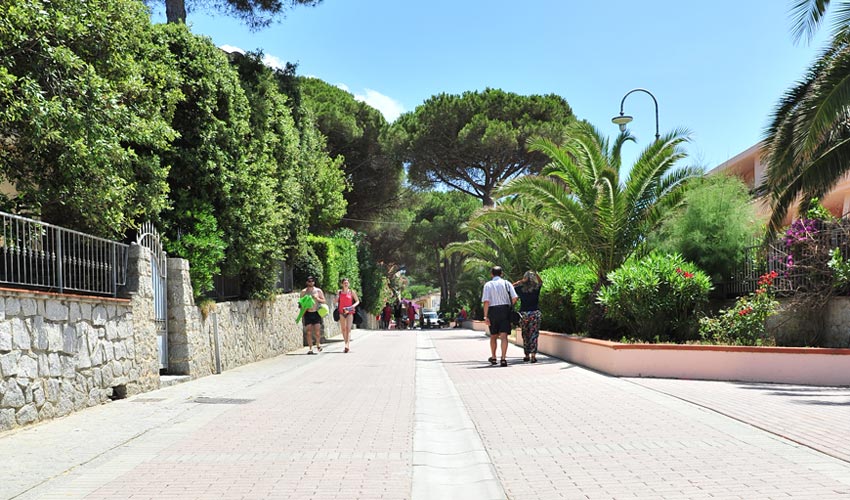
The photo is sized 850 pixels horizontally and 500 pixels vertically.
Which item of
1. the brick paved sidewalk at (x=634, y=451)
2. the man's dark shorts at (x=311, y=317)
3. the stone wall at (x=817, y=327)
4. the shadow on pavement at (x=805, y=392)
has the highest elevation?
the man's dark shorts at (x=311, y=317)

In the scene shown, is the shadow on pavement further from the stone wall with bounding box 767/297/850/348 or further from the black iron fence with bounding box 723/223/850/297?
the black iron fence with bounding box 723/223/850/297

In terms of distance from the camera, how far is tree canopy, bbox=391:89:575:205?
35.1 metres

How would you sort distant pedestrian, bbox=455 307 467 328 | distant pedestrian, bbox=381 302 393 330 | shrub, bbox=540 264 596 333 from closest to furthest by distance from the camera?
shrub, bbox=540 264 596 333
distant pedestrian, bbox=455 307 467 328
distant pedestrian, bbox=381 302 393 330

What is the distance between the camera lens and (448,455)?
6.25m

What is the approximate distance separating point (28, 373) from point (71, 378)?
3.13ft

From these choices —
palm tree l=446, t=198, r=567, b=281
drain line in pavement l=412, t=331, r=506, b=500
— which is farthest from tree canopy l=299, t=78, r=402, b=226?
drain line in pavement l=412, t=331, r=506, b=500

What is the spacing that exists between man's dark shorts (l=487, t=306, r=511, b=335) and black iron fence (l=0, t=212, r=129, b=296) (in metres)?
6.33

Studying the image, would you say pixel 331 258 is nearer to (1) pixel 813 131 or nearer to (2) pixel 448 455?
(1) pixel 813 131

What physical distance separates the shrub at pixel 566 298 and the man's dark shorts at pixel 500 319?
9.41 ft

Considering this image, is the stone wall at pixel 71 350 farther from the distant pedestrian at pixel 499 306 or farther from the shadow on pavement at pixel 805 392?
the shadow on pavement at pixel 805 392


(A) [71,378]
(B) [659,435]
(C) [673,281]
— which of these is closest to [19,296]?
(A) [71,378]

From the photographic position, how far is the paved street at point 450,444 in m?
5.08

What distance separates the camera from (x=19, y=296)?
299 inches

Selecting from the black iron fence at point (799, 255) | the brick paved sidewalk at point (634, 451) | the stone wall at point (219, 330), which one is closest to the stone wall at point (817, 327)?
the black iron fence at point (799, 255)
